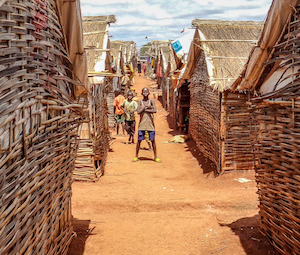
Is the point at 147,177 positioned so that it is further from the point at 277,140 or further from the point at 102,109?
the point at 277,140

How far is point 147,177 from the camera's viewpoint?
321 inches

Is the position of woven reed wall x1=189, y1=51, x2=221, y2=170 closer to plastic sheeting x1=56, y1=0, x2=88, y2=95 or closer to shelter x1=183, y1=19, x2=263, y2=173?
shelter x1=183, y1=19, x2=263, y2=173

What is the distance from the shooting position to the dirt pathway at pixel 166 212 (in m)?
4.40

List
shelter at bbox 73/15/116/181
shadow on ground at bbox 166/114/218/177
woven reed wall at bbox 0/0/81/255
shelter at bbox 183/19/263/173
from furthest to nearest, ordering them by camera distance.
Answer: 1. shadow on ground at bbox 166/114/218/177
2. shelter at bbox 183/19/263/173
3. shelter at bbox 73/15/116/181
4. woven reed wall at bbox 0/0/81/255

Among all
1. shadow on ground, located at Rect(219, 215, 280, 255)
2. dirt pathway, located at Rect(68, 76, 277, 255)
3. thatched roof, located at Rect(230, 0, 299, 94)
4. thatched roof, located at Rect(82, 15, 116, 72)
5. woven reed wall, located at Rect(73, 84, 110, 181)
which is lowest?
dirt pathway, located at Rect(68, 76, 277, 255)

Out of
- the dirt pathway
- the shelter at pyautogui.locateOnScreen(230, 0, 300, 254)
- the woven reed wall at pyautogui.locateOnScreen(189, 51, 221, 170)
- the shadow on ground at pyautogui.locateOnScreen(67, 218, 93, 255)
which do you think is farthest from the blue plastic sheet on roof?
the shadow on ground at pyautogui.locateOnScreen(67, 218, 93, 255)

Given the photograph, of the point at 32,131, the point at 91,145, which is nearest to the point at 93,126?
the point at 91,145

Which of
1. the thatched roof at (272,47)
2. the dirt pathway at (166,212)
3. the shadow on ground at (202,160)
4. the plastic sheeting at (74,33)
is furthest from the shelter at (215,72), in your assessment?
the plastic sheeting at (74,33)

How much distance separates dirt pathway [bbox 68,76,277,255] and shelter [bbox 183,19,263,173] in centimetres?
67

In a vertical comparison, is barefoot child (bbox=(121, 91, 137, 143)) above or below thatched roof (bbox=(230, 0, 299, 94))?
below

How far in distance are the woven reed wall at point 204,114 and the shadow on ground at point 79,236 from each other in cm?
397

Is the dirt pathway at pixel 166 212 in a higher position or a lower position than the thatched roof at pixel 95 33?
lower

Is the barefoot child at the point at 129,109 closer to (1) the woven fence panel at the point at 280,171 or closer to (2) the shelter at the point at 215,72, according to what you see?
(2) the shelter at the point at 215,72

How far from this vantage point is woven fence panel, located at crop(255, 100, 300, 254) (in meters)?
3.28
